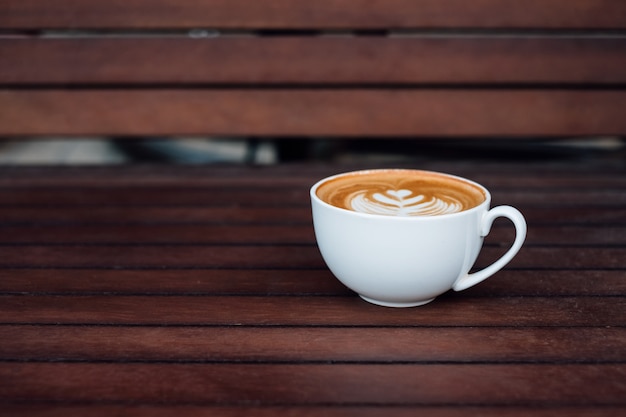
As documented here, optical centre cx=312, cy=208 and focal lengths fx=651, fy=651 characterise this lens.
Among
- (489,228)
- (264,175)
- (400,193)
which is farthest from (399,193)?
(264,175)

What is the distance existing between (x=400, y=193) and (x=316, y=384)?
0.24m

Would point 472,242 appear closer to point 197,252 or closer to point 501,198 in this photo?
point 197,252

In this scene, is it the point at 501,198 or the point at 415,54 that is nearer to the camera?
the point at 501,198

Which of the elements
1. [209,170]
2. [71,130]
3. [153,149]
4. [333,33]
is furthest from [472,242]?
[153,149]

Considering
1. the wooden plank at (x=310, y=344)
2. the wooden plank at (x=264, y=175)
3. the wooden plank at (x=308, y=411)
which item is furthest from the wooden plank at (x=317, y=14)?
the wooden plank at (x=308, y=411)

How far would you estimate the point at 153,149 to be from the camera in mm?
1777

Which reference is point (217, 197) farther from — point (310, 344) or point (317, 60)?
point (310, 344)

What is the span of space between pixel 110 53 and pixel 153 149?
A: 0.43 meters

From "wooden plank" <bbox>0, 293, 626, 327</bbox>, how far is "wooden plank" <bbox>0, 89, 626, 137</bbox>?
777 mm

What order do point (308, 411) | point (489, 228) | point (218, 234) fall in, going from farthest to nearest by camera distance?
1. point (218, 234)
2. point (489, 228)
3. point (308, 411)

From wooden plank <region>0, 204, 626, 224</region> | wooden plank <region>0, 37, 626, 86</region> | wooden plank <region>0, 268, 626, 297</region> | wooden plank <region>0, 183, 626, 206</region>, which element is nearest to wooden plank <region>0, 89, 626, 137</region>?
wooden plank <region>0, 37, 626, 86</region>

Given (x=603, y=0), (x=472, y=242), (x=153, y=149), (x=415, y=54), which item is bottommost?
(x=153, y=149)

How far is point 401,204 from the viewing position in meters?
0.65

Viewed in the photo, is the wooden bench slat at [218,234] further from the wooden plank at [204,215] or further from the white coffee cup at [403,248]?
the white coffee cup at [403,248]
